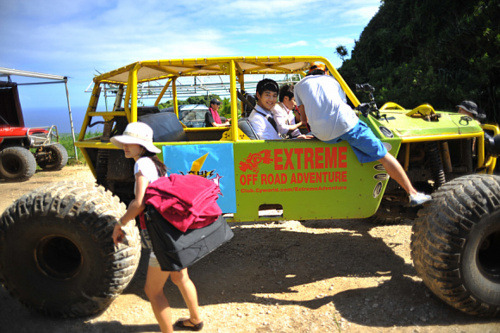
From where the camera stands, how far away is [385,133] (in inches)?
138

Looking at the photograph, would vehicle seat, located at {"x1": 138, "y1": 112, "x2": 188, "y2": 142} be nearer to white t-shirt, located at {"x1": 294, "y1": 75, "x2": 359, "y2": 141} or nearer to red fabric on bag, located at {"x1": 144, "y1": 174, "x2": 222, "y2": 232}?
red fabric on bag, located at {"x1": 144, "y1": 174, "x2": 222, "y2": 232}

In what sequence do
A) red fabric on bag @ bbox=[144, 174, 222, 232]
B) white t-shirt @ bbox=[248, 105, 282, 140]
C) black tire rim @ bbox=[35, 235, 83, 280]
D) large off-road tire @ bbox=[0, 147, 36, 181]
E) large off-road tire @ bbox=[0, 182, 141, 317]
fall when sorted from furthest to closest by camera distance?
large off-road tire @ bbox=[0, 147, 36, 181] < white t-shirt @ bbox=[248, 105, 282, 140] < black tire rim @ bbox=[35, 235, 83, 280] < large off-road tire @ bbox=[0, 182, 141, 317] < red fabric on bag @ bbox=[144, 174, 222, 232]

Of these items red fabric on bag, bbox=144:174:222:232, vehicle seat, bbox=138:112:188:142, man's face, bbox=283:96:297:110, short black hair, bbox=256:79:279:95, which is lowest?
red fabric on bag, bbox=144:174:222:232

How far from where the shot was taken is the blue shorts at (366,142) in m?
3.27

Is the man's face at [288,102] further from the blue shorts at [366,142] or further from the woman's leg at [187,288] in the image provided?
the woman's leg at [187,288]

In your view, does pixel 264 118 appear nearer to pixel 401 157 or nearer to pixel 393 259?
pixel 401 157

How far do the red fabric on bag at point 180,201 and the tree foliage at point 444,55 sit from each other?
7696mm

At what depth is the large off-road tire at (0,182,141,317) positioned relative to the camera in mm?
3074

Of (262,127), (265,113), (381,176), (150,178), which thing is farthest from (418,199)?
(150,178)

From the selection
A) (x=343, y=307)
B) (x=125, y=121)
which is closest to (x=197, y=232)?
(x=343, y=307)

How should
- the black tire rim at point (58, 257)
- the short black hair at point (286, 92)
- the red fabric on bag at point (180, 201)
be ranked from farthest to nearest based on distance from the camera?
the short black hair at point (286, 92) < the black tire rim at point (58, 257) < the red fabric on bag at point (180, 201)

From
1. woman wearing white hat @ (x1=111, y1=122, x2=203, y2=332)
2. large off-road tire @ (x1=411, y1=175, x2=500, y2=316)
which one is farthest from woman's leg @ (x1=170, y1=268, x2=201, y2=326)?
large off-road tire @ (x1=411, y1=175, x2=500, y2=316)

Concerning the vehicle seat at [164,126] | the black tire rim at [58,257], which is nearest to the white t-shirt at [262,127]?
the vehicle seat at [164,126]

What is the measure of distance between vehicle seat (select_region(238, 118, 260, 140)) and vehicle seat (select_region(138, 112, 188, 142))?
0.74 m
